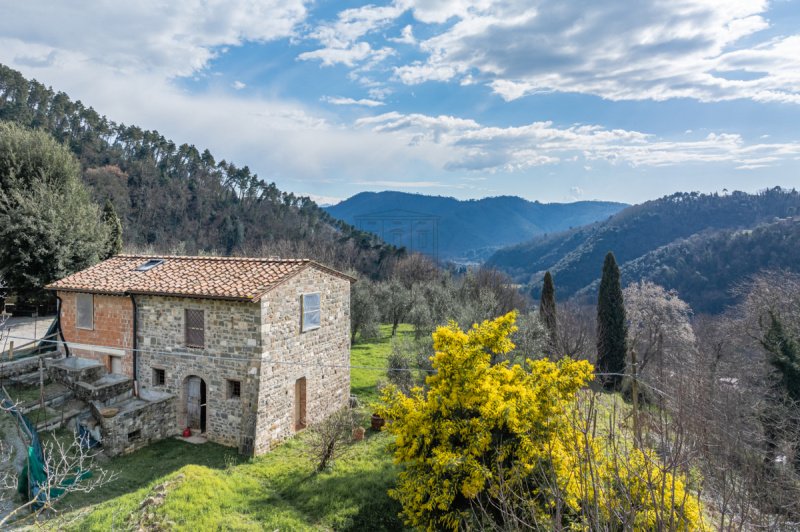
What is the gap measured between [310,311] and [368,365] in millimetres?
9834

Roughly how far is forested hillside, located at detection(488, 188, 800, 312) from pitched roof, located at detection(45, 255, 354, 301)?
6332cm

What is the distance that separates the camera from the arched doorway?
14.9 m

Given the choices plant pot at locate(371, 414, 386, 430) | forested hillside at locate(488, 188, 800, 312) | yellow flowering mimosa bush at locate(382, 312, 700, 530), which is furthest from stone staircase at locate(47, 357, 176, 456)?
forested hillside at locate(488, 188, 800, 312)

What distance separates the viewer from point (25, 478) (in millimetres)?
10617

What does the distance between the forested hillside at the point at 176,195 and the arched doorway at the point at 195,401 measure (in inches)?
1337

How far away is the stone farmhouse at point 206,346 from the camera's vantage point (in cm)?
1366

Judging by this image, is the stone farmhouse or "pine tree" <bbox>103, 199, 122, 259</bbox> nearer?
the stone farmhouse

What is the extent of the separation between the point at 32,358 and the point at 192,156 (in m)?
56.4

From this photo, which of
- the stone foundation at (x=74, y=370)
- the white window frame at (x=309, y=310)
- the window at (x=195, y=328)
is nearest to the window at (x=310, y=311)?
the white window frame at (x=309, y=310)

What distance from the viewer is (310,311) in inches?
625

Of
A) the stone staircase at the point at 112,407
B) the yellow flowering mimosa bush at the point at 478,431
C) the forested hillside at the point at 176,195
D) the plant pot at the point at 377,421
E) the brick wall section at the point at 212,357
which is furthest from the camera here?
the forested hillside at the point at 176,195

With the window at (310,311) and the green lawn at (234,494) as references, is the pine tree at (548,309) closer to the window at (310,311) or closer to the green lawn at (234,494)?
the window at (310,311)

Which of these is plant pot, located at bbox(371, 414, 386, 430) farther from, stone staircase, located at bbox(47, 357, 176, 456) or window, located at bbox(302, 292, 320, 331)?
stone staircase, located at bbox(47, 357, 176, 456)

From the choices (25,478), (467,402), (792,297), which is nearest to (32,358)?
(25,478)
